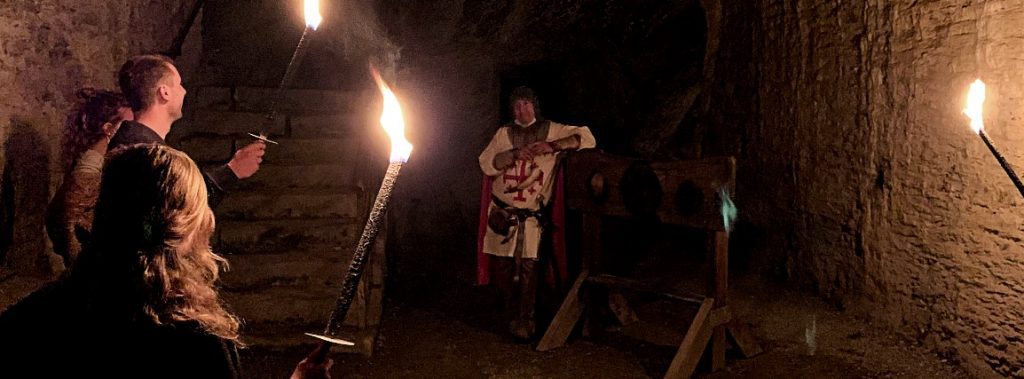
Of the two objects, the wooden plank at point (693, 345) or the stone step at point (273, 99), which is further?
the stone step at point (273, 99)

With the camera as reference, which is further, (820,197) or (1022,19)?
(820,197)

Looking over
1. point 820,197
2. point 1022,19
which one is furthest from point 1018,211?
point 820,197

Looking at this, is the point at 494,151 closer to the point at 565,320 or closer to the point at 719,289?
the point at 565,320

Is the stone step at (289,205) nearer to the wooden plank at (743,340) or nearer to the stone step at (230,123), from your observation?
the stone step at (230,123)

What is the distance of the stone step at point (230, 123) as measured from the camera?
732 cm

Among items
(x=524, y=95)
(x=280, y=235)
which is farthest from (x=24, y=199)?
(x=524, y=95)

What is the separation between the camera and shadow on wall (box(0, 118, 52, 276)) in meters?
4.18

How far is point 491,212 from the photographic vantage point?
5652mm

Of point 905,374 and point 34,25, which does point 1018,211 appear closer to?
point 905,374

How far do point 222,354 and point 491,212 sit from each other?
4081 mm

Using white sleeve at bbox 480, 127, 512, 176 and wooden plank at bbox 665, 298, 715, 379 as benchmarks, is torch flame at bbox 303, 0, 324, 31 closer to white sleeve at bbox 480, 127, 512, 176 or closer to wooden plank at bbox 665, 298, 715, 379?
white sleeve at bbox 480, 127, 512, 176

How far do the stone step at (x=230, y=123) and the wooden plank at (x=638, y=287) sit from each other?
381cm

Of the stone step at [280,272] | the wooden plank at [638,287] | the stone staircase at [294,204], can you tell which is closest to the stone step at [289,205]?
the stone staircase at [294,204]

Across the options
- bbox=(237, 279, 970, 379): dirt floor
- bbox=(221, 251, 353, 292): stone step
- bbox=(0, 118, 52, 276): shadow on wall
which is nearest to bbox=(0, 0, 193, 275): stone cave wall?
bbox=(0, 118, 52, 276): shadow on wall
